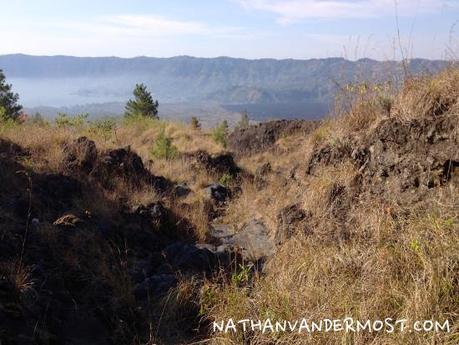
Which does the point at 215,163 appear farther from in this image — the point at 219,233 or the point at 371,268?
the point at 371,268

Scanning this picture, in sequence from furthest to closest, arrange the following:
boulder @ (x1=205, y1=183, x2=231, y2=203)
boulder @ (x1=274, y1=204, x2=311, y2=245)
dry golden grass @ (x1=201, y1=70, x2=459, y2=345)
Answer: boulder @ (x1=205, y1=183, x2=231, y2=203) < boulder @ (x1=274, y1=204, x2=311, y2=245) < dry golden grass @ (x1=201, y1=70, x2=459, y2=345)

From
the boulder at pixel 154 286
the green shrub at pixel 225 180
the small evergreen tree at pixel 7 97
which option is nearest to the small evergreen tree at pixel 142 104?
the small evergreen tree at pixel 7 97

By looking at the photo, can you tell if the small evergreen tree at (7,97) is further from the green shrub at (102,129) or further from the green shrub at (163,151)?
the green shrub at (163,151)

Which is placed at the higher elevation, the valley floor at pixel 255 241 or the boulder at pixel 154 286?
the valley floor at pixel 255 241

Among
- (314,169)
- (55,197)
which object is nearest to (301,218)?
(314,169)

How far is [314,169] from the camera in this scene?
665cm

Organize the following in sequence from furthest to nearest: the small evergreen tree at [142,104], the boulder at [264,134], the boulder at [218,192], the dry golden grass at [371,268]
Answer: the small evergreen tree at [142,104], the boulder at [264,134], the boulder at [218,192], the dry golden grass at [371,268]

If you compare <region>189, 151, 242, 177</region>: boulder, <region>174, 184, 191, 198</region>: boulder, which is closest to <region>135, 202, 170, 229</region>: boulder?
<region>174, 184, 191, 198</region>: boulder

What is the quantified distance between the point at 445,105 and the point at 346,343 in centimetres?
316

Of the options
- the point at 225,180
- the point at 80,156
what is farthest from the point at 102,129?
the point at 80,156

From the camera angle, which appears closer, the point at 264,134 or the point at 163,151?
the point at 163,151

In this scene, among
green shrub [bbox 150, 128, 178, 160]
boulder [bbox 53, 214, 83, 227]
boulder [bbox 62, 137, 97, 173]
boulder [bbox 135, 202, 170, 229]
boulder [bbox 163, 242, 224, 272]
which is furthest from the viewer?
green shrub [bbox 150, 128, 178, 160]

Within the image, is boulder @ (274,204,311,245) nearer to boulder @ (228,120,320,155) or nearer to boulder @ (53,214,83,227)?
boulder @ (53,214,83,227)

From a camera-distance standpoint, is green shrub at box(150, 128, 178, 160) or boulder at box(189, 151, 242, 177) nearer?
boulder at box(189, 151, 242, 177)
